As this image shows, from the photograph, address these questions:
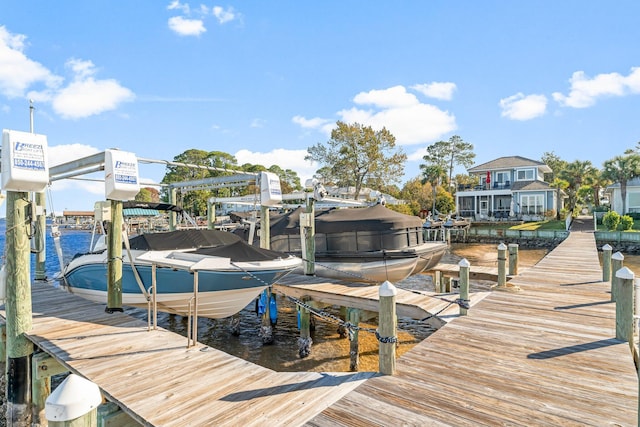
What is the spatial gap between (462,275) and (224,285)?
483 cm

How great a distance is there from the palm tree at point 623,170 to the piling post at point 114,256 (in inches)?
1793

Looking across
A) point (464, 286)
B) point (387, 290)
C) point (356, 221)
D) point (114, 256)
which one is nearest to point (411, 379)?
point (387, 290)

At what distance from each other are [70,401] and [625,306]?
6836 mm

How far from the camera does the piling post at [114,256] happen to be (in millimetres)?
7797

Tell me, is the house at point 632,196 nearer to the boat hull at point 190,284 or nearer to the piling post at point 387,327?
the boat hull at point 190,284

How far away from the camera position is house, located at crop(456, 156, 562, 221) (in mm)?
41469

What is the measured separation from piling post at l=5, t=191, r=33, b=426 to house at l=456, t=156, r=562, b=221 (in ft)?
146

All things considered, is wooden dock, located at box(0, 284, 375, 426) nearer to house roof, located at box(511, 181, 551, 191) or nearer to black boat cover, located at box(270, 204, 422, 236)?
black boat cover, located at box(270, 204, 422, 236)

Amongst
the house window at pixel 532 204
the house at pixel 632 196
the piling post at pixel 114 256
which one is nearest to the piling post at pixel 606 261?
the piling post at pixel 114 256

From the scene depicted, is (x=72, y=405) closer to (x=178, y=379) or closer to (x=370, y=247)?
(x=178, y=379)

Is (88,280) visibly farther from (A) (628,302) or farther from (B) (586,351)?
(A) (628,302)

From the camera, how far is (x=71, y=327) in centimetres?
709

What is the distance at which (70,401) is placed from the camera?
2.05m

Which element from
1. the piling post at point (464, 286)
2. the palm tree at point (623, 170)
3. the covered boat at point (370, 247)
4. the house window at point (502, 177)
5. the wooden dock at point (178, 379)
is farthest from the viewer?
the house window at point (502, 177)
